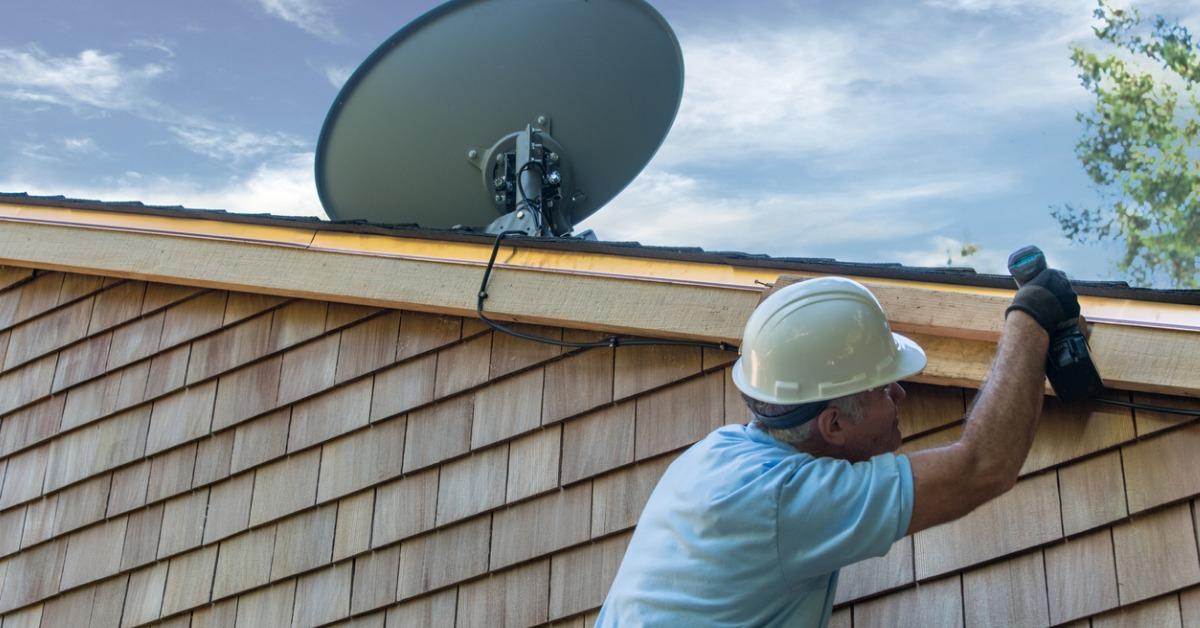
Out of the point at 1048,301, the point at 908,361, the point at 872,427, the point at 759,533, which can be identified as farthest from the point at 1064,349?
the point at 759,533

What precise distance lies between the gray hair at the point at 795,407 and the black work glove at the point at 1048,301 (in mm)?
400

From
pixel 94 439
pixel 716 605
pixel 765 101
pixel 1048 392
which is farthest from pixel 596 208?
pixel 765 101

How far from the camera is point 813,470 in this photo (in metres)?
2.39

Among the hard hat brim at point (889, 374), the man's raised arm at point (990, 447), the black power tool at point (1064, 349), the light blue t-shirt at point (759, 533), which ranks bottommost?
the light blue t-shirt at point (759, 533)

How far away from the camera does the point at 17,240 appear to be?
5.18 meters

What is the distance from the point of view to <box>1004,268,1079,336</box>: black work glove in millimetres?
2592

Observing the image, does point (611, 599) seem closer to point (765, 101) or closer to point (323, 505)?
point (323, 505)

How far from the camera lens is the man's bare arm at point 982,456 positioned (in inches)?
92.9

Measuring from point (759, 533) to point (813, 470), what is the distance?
0.17m

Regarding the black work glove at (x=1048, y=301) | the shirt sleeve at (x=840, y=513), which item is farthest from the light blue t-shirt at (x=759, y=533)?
the black work glove at (x=1048, y=301)

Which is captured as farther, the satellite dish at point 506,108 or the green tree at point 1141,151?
the green tree at point 1141,151

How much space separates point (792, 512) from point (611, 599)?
525 millimetres

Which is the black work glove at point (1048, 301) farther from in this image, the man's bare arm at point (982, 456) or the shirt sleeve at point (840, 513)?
the shirt sleeve at point (840, 513)

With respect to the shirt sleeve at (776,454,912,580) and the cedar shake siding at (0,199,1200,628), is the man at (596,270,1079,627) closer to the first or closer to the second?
the shirt sleeve at (776,454,912,580)
